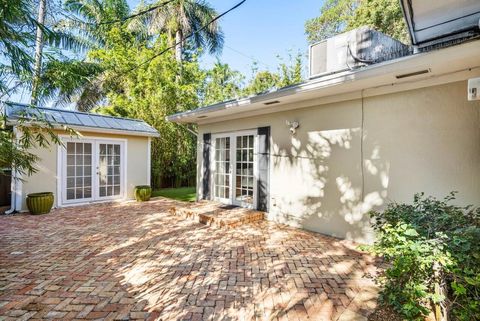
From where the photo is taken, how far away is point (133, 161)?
29.9 ft

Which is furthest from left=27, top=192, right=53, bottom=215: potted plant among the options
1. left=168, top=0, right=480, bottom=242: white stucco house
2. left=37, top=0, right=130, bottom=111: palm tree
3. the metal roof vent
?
the metal roof vent

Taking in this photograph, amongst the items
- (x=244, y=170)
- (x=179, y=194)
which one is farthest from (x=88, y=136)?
(x=244, y=170)

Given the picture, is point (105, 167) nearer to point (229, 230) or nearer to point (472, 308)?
point (229, 230)

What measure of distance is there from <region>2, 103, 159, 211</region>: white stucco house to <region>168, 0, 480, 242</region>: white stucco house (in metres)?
3.09

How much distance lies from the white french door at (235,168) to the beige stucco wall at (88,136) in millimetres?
3253

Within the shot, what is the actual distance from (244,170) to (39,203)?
544cm

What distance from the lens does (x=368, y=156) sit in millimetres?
4523

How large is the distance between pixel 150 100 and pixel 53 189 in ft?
18.7

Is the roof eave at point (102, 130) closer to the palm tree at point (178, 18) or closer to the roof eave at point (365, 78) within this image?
the roof eave at point (365, 78)

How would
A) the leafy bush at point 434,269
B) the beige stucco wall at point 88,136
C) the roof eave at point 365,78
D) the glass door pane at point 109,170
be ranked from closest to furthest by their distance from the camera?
the leafy bush at point 434,269 → the roof eave at point 365,78 → the beige stucco wall at point 88,136 → the glass door pane at point 109,170

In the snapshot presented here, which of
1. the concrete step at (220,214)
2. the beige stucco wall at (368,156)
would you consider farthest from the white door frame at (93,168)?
the beige stucco wall at (368,156)

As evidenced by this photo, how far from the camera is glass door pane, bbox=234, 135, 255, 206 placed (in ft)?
22.2

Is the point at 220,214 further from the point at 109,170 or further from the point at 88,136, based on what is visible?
the point at 88,136

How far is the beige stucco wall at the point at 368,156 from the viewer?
3.63 meters
